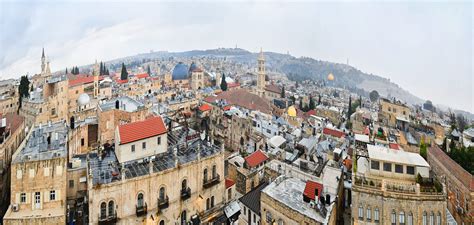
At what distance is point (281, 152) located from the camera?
41.3 meters

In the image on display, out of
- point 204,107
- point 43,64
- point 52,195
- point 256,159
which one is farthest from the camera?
point 43,64

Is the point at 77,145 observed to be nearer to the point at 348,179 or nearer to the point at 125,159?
the point at 125,159

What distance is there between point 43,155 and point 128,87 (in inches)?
1973

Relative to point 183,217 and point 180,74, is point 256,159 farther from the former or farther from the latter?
point 180,74

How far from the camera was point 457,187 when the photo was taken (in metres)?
28.5

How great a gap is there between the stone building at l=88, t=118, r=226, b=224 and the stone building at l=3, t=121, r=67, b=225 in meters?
2.65

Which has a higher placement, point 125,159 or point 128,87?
point 128,87

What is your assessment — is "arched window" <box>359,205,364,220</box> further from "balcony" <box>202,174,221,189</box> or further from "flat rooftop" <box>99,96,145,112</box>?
"flat rooftop" <box>99,96,145,112</box>

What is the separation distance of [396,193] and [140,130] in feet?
70.9

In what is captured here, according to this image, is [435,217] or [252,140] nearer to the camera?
[435,217]

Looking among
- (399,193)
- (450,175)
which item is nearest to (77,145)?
(399,193)

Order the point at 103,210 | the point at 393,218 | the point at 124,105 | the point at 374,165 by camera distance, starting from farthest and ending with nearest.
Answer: the point at 124,105, the point at 103,210, the point at 374,165, the point at 393,218

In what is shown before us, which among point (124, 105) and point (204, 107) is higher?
point (124, 105)

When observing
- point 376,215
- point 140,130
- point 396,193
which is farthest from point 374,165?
point 140,130
